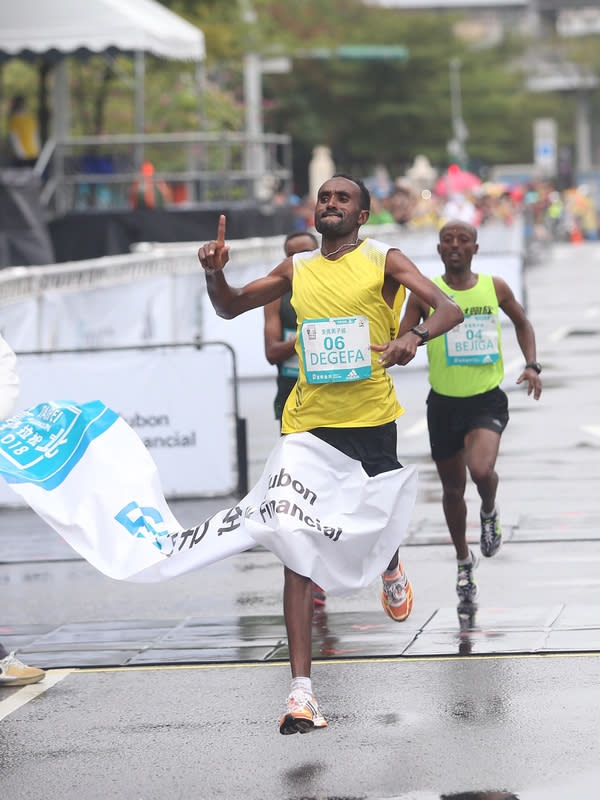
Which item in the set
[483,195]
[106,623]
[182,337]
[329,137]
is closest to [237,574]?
[106,623]

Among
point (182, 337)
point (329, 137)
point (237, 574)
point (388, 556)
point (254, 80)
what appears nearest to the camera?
point (388, 556)

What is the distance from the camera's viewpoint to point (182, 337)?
19.3 m

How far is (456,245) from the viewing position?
8.60 meters

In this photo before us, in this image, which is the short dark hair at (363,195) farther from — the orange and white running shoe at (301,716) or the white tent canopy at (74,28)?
the white tent canopy at (74,28)

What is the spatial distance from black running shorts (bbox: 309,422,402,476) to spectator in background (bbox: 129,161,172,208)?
1887 cm

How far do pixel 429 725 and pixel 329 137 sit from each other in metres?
79.6

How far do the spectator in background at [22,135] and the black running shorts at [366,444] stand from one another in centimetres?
1869

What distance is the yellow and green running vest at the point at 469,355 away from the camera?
8.53 m

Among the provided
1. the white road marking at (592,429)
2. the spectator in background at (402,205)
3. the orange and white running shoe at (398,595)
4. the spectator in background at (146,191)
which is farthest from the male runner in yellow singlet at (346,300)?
the spectator in background at (402,205)

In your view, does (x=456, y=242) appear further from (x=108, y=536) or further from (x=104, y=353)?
(x=104, y=353)

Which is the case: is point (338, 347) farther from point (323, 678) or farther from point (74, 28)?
point (74, 28)

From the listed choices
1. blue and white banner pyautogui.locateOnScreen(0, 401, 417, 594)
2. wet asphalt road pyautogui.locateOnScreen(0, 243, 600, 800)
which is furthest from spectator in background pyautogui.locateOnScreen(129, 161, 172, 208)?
blue and white banner pyautogui.locateOnScreen(0, 401, 417, 594)

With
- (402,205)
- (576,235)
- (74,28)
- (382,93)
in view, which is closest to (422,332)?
(74,28)

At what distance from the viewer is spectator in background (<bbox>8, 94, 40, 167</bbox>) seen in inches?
976
